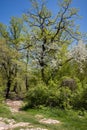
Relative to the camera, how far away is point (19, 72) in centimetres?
2636

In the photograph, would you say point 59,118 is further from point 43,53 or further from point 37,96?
point 43,53

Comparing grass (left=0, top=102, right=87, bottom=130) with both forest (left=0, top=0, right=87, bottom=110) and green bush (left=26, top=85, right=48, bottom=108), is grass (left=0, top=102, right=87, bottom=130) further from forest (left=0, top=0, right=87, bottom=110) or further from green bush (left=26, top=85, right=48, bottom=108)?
forest (left=0, top=0, right=87, bottom=110)

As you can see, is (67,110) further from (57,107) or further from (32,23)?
(32,23)

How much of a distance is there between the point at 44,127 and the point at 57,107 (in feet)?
16.9

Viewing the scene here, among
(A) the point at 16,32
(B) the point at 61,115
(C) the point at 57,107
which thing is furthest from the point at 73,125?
(A) the point at 16,32

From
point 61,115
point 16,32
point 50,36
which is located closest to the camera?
point 61,115

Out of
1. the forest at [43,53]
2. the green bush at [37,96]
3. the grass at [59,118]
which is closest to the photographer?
the grass at [59,118]

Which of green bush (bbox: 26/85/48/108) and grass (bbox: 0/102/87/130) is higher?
green bush (bbox: 26/85/48/108)

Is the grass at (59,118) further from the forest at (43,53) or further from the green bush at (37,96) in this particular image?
the forest at (43,53)

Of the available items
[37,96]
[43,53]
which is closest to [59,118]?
[37,96]

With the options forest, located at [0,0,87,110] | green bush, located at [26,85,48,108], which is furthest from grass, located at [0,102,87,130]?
forest, located at [0,0,87,110]

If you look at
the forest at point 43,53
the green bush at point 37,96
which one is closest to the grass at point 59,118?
the green bush at point 37,96

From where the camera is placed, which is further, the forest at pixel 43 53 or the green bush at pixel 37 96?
the forest at pixel 43 53


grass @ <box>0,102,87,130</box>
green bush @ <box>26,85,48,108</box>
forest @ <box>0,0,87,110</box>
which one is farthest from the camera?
forest @ <box>0,0,87,110</box>
